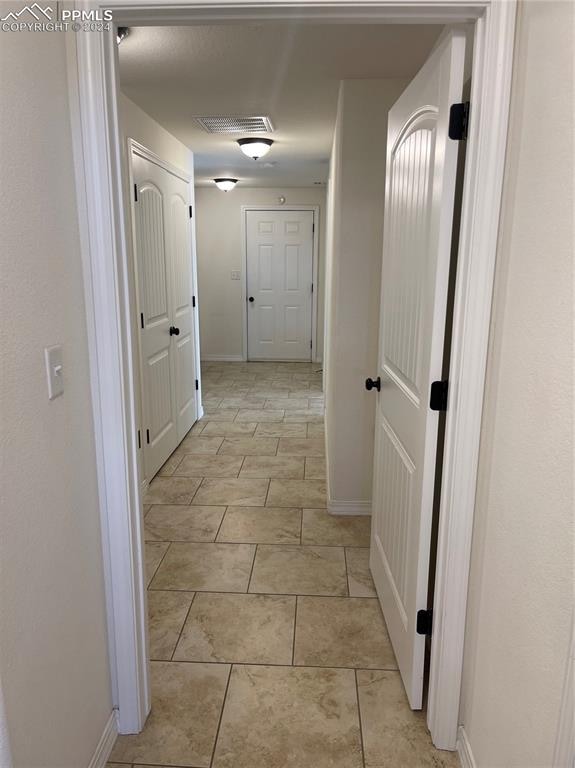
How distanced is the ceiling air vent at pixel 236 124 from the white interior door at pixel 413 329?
5.65 feet

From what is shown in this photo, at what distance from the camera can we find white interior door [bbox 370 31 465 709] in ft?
4.86

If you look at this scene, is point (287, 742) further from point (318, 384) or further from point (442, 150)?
point (318, 384)

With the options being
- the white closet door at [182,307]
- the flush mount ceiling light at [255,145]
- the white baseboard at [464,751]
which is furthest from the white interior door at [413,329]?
the white closet door at [182,307]

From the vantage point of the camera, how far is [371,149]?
282 cm

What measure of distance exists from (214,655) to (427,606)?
0.86 meters

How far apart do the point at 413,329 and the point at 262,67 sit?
5.35 ft

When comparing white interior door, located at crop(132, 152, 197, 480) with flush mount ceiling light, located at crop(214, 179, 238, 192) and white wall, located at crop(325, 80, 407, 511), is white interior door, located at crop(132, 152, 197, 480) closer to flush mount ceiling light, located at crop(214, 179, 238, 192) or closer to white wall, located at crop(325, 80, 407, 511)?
white wall, located at crop(325, 80, 407, 511)

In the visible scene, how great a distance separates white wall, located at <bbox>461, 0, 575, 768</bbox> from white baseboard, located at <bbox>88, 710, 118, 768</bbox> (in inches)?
41.9

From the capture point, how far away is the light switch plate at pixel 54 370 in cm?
124

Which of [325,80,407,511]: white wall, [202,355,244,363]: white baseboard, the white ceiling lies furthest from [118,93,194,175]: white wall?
[202,355,244,363]: white baseboard

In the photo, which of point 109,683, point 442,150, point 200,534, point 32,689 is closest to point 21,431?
point 32,689

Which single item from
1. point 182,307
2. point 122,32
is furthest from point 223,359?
point 122,32

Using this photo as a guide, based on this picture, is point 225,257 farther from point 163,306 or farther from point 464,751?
point 464,751

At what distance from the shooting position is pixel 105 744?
1619 millimetres
